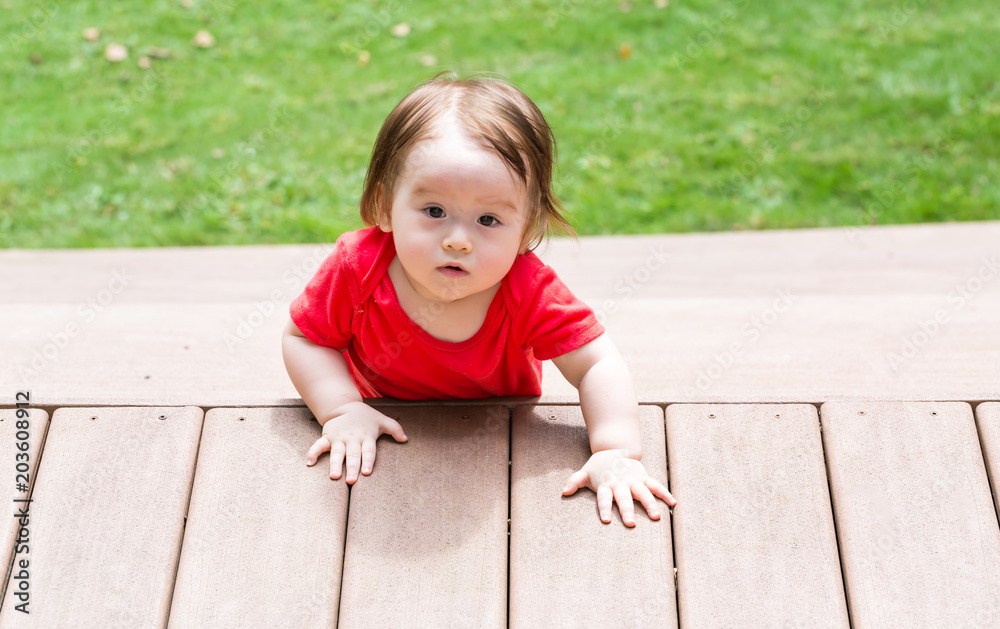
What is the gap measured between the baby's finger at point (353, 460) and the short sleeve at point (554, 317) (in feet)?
1.29

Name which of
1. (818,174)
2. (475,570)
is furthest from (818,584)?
(818,174)

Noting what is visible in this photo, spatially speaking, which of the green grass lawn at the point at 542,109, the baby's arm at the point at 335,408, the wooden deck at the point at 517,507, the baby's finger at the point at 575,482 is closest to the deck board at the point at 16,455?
the wooden deck at the point at 517,507

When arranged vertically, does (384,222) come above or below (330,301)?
above

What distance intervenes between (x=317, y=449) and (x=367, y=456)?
0.33ft

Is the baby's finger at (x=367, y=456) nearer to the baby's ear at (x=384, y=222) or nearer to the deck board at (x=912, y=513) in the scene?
the baby's ear at (x=384, y=222)

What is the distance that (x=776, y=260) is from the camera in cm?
326

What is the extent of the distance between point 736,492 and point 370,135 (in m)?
3.03

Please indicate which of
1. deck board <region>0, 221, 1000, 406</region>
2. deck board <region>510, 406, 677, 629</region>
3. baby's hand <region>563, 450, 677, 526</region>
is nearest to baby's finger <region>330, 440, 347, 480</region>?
deck board <region>0, 221, 1000, 406</region>

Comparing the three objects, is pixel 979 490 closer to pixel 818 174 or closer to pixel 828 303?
pixel 828 303

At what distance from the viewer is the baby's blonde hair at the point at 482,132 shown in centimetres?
166

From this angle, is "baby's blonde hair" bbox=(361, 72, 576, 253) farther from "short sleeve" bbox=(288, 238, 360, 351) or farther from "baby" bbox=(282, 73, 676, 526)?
"short sleeve" bbox=(288, 238, 360, 351)

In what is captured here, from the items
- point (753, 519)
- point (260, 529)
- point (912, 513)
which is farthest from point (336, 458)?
point (912, 513)

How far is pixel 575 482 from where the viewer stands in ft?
5.75

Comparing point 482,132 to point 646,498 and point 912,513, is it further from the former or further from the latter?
point 912,513
